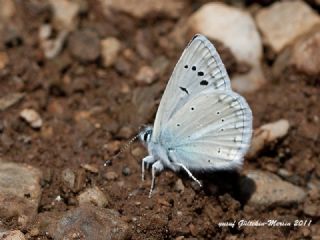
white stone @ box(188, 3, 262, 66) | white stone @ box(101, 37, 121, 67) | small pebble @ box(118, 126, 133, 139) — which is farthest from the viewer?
white stone @ box(101, 37, 121, 67)

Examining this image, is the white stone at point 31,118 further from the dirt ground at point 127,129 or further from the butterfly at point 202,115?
the butterfly at point 202,115

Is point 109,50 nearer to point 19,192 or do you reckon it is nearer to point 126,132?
point 126,132

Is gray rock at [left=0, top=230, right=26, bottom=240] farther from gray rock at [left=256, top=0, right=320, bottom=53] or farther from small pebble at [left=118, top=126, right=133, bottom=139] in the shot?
gray rock at [left=256, top=0, right=320, bottom=53]

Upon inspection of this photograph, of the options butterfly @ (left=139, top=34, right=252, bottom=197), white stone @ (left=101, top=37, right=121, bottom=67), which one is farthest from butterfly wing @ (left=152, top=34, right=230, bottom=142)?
white stone @ (left=101, top=37, right=121, bottom=67)

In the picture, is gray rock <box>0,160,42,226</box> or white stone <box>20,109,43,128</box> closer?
gray rock <box>0,160,42,226</box>

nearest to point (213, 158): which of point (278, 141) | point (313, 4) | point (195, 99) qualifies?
point (195, 99)

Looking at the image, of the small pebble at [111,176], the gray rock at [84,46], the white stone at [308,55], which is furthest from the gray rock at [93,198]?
the white stone at [308,55]

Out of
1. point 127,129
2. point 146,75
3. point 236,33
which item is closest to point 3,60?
point 146,75
